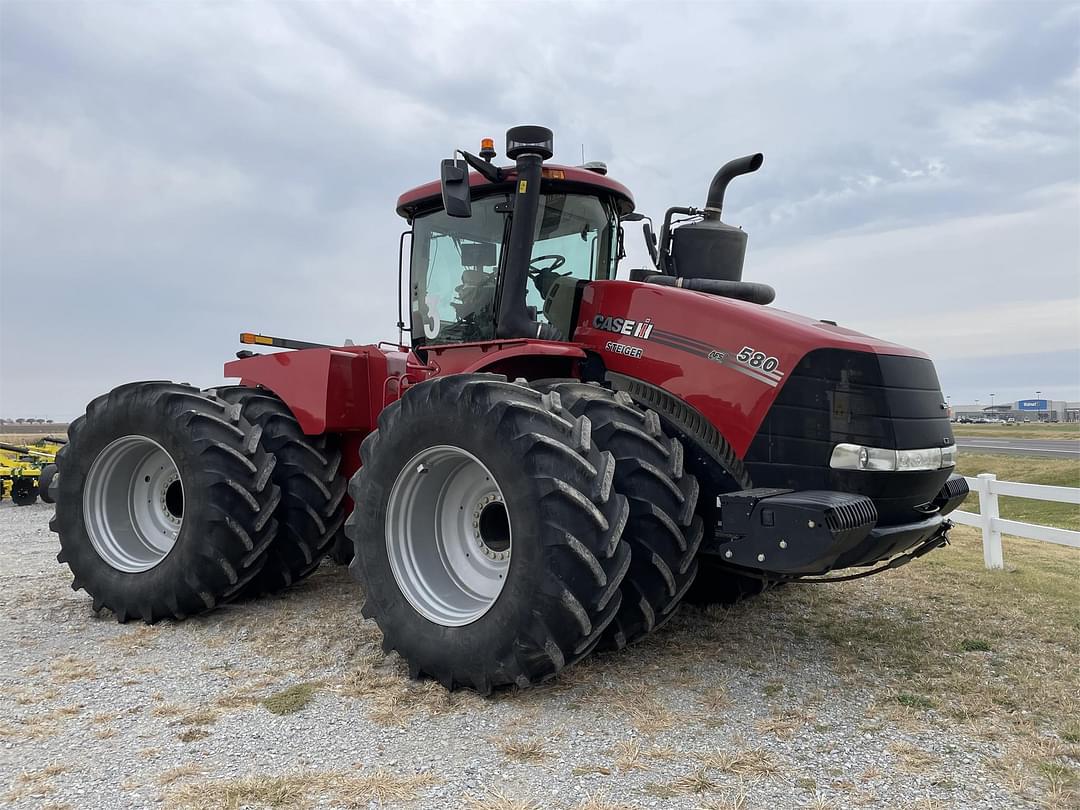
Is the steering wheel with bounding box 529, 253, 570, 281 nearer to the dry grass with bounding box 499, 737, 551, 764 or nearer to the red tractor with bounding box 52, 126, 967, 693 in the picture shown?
the red tractor with bounding box 52, 126, 967, 693

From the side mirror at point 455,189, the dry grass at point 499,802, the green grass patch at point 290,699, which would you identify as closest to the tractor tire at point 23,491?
the green grass patch at point 290,699

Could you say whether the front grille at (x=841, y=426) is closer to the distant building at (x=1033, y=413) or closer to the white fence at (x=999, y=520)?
the white fence at (x=999, y=520)

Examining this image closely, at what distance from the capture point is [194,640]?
4930mm

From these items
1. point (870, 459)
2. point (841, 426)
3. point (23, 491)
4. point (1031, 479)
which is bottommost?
point (1031, 479)

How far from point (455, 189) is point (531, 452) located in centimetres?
171

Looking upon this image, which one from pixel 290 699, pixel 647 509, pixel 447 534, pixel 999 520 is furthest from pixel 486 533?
pixel 999 520

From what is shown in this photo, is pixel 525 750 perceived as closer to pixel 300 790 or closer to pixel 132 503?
pixel 300 790

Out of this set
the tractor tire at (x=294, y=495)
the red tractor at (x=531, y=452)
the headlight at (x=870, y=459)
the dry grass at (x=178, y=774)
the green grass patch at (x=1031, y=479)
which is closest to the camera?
the dry grass at (x=178, y=774)

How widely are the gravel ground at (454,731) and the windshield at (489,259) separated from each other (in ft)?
7.09

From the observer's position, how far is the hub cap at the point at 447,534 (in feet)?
14.2

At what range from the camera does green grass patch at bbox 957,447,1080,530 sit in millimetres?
14739

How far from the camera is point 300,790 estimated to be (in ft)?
9.74

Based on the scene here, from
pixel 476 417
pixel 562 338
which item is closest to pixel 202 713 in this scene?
pixel 476 417

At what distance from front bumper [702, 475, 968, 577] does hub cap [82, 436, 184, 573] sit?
4002 millimetres
